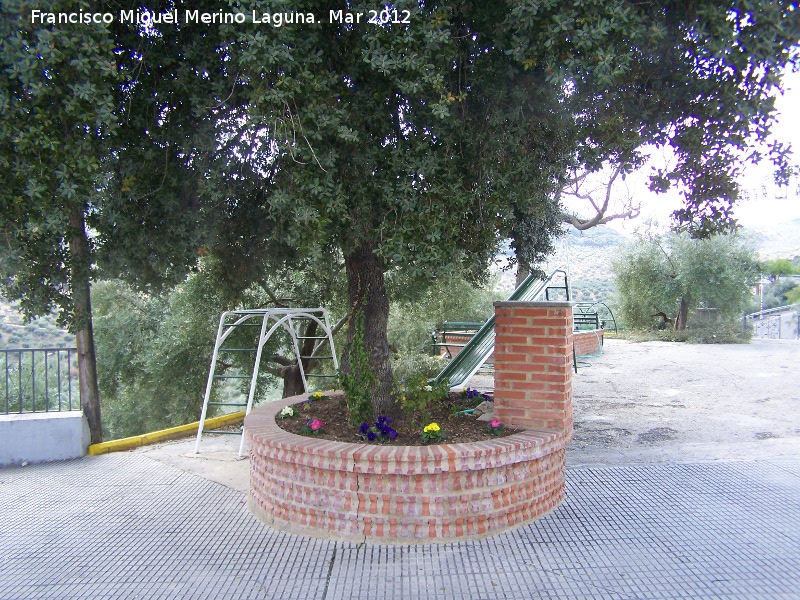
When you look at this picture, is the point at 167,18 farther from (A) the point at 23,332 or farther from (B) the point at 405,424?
(A) the point at 23,332

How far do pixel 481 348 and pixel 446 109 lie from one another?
17.4 feet

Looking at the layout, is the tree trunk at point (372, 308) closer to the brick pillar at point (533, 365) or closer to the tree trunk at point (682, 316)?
the brick pillar at point (533, 365)

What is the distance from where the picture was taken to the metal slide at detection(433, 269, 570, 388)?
7.61 m

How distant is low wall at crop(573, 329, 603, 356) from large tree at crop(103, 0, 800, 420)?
357 inches

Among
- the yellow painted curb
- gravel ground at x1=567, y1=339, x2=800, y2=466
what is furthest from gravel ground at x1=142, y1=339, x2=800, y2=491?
the yellow painted curb

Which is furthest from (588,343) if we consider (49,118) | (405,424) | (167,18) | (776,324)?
(49,118)

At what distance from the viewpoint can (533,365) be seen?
4.55m

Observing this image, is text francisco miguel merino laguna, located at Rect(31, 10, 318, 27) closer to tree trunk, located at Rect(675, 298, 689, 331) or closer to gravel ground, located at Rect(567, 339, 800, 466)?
gravel ground, located at Rect(567, 339, 800, 466)

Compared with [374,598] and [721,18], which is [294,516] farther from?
[721,18]

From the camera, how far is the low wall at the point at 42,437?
247 inches

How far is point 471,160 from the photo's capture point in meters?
4.29

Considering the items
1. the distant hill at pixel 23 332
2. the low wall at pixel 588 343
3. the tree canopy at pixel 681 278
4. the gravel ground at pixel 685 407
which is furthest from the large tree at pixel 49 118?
the tree canopy at pixel 681 278

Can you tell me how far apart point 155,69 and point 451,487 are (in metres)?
3.95

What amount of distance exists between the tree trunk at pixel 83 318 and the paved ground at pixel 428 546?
0.81m
